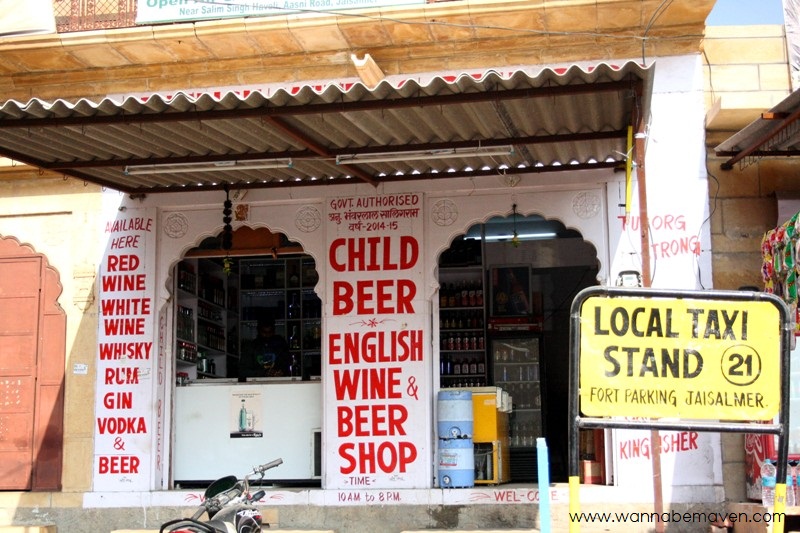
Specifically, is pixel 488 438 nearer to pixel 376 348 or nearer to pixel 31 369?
pixel 376 348

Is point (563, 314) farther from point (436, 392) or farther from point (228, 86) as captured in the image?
point (228, 86)

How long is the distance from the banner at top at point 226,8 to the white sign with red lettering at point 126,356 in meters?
2.03

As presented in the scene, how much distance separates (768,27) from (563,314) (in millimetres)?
4907

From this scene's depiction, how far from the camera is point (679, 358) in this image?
4527 mm

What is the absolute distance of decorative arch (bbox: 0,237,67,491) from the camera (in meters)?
10.3

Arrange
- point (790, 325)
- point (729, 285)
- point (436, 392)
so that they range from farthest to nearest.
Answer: point (436, 392)
point (729, 285)
point (790, 325)

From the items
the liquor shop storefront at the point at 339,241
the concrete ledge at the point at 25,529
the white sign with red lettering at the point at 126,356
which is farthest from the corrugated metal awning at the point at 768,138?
the concrete ledge at the point at 25,529

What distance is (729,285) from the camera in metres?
9.13

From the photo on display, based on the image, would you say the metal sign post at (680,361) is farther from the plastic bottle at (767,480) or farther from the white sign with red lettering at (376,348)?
the white sign with red lettering at (376,348)

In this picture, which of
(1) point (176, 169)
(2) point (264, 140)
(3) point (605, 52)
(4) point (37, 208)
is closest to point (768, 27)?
(3) point (605, 52)

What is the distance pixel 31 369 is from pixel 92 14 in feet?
12.5

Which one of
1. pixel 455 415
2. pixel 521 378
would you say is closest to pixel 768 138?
pixel 455 415

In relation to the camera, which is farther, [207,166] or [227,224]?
[227,224]

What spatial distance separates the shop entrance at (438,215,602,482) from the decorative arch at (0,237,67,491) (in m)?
4.29
